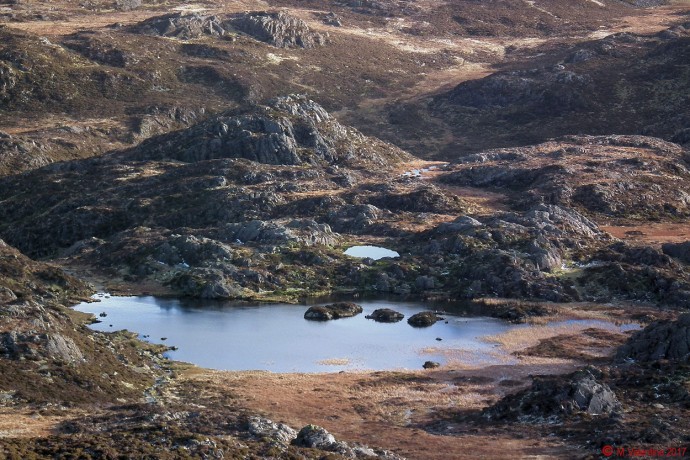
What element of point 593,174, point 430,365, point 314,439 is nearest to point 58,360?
point 314,439

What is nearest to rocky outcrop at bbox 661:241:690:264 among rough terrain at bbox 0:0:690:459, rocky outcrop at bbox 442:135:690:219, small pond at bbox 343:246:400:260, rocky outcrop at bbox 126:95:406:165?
rough terrain at bbox 0:0:690:459

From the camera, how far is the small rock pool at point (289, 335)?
83.4m

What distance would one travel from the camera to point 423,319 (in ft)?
316

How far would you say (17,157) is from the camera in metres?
158

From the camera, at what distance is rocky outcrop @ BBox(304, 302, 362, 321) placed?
97.4 m

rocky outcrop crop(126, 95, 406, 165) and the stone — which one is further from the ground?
the stone

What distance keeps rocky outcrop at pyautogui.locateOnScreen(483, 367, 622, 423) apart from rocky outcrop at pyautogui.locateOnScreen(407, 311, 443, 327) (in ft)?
101

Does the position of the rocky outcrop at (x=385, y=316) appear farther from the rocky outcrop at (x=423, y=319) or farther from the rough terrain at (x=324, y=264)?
the rocky outcrop at (x=423, y=319)

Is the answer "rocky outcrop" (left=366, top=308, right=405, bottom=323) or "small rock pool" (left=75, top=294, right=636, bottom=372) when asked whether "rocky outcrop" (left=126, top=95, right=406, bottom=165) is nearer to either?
"small rock pool" (left=75, top=294, right=636, bottom=372)

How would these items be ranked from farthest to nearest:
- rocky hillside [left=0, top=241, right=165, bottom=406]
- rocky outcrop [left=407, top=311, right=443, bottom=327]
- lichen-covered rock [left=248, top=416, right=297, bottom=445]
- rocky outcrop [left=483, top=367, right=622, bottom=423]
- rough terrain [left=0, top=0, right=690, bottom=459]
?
rocky outcrop [left=407, top=311, right=443, bottom=327], rocky hillside [left=0, top=241, right=165, bottom=406], rocky outcrop [left=483, top=367, right=622, bottom=423], rough terrain [left=0, top=0, right=690, bottom=459], lichen-covered rock [left=248, top=416, right=297, bottom=445]

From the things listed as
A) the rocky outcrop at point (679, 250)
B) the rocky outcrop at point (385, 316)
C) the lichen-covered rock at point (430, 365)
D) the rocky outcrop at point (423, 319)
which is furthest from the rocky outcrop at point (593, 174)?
the lichen-covered rock at point (430, 365)

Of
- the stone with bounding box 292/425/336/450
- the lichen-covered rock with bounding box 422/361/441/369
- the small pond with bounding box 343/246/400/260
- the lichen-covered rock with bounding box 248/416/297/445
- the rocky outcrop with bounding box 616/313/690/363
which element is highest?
the stone with bounding box 292/425/336/450

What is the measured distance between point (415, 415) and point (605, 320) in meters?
34.9

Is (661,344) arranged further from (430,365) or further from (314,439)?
(314,439)
